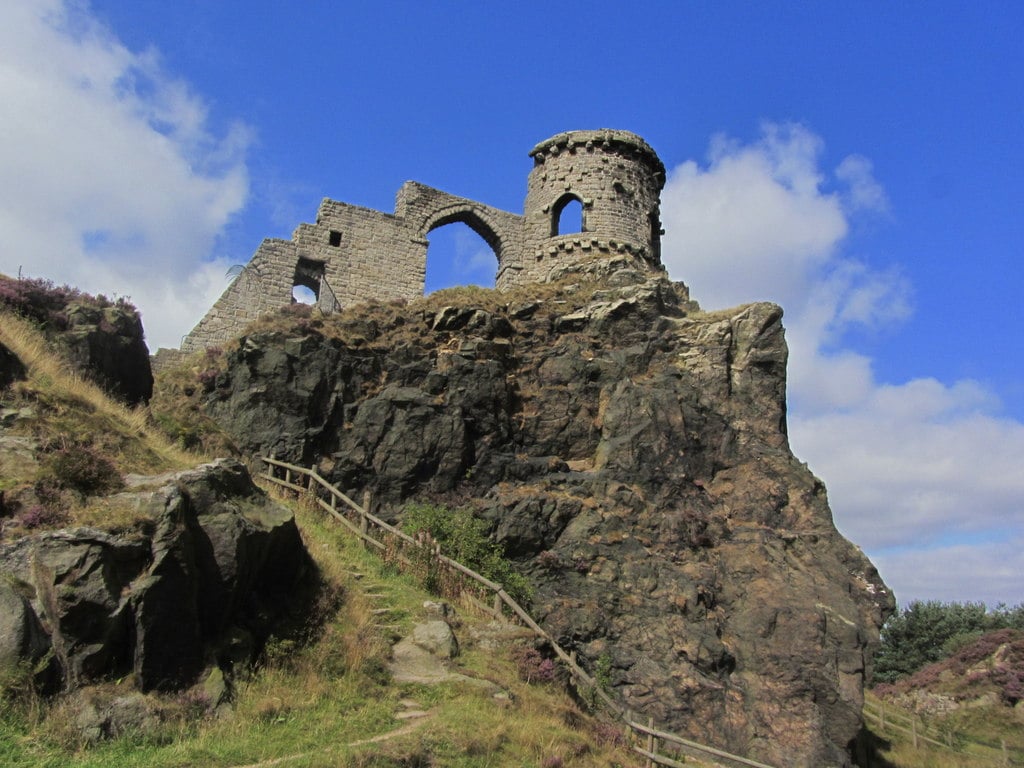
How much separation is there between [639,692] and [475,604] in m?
4.05

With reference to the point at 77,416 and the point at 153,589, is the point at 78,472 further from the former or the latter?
the point at 153,589

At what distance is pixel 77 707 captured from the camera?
882 centimetres

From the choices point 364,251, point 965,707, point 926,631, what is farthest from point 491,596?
point 926,631

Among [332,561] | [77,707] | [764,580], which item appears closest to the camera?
[77,707]

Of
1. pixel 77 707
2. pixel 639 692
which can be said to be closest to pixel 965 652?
pixel 639 692

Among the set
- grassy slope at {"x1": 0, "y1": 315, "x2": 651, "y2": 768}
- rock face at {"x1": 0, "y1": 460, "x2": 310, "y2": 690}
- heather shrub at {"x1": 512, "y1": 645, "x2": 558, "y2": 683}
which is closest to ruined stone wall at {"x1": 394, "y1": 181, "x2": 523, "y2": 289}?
grassy slope at {"x1": 0, "y1": 315, "x2": 651, "y2": 768}

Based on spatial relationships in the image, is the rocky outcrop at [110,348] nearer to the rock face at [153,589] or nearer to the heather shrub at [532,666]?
the rock face at [153,589]

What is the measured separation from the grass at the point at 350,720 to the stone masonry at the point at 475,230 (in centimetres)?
1308

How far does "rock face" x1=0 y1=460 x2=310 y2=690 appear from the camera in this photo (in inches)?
358

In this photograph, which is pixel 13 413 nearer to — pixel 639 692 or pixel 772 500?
pixel 639 692

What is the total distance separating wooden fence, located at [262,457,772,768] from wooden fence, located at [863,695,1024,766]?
13.0 metres

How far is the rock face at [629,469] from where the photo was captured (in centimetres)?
1752

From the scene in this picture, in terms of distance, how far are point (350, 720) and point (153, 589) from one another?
322 cm

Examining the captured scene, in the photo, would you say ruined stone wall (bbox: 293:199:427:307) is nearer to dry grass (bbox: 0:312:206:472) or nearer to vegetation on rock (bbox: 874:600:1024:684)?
dry grass (bbox: 0:312:206:472)
